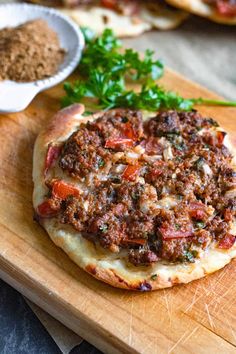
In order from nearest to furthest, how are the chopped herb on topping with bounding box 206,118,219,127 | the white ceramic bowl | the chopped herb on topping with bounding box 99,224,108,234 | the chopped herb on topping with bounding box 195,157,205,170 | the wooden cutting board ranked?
the wooden cutting board, the chopped herb on topping with bounding box 99,224,108,234, the chopped herb on topping with bounding box 195,157,205,170, the chopped herb on topping with bounding box 206,118,219,127, the white ceramic bowl

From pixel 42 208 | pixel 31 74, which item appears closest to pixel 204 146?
pixel 42 208

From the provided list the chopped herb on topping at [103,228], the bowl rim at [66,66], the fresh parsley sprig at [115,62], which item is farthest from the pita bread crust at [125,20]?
the chopped herb on topping at [103,228]

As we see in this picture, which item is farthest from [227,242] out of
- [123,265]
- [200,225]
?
[123,265]

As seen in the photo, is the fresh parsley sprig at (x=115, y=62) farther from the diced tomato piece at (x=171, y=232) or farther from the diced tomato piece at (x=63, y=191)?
the diced tomato piece at (x=171, y=232)

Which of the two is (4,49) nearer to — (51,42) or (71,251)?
(51,42)

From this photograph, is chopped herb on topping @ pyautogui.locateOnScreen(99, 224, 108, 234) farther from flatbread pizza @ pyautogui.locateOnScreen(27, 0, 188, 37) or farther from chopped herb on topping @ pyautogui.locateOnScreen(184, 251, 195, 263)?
flatbread pizza @ pyautogui.locateOnScreen(27, 0, 188, 37)

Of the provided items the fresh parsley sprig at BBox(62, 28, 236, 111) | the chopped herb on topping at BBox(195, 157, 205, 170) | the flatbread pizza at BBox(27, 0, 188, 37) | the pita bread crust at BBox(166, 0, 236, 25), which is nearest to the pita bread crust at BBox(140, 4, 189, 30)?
the flatbread pizza at BBox(27, 0, 188, 37)
